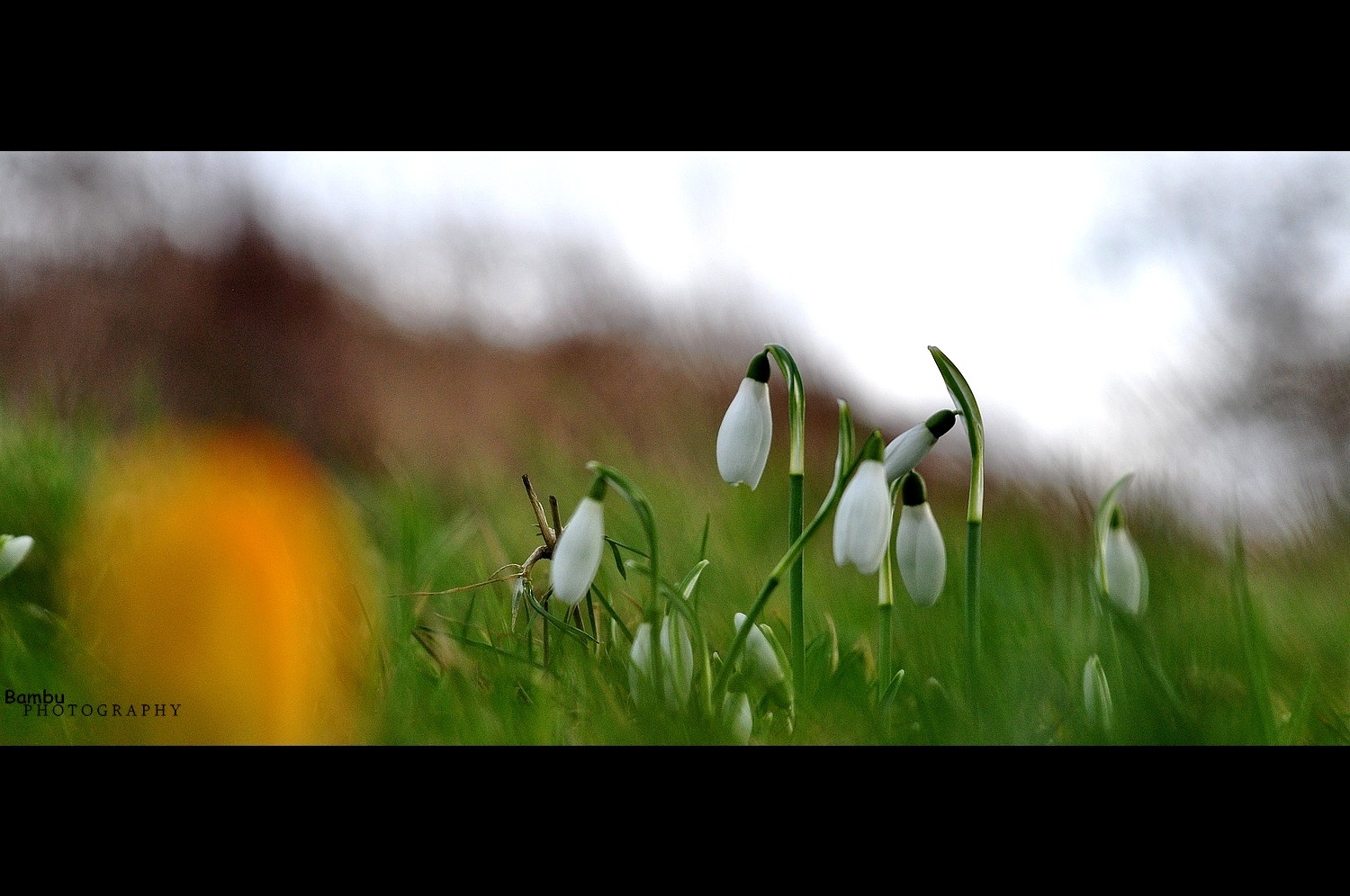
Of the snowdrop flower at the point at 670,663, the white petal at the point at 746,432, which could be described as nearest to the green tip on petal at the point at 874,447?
the white petal at the point at 746,432

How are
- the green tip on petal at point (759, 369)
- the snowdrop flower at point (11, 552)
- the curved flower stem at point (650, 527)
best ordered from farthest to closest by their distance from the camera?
the snowdrop flower at point (11, 552), the green tip on petal at point (759, 369), the curved flower stem at point (650, 527)

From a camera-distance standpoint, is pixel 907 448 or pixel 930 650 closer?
pixel 907 448

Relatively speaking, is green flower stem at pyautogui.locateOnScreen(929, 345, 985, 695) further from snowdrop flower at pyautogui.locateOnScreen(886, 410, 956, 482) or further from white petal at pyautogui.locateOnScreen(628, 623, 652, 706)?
white petal at pyautogui.locateOnScreen(628, 623, 652, 706)

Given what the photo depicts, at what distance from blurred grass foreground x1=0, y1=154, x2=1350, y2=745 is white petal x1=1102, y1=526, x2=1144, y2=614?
0.03 m

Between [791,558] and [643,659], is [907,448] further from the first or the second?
[643,659]

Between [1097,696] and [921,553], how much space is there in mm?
193

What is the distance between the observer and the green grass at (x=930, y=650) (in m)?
0.70

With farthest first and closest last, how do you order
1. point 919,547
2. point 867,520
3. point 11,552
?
point 11,552 < point 919,547 < point 867,520

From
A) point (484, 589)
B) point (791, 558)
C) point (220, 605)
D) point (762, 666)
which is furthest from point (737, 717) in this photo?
point (220, 605)

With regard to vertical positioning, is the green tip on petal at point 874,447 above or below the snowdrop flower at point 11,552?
above

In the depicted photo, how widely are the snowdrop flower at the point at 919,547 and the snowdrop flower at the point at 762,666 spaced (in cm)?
14

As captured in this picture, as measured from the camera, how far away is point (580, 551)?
2.17 ft

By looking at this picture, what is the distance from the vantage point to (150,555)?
1.05m

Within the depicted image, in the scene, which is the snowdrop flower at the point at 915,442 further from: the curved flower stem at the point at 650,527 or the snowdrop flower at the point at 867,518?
the curved flower stem at the point at 650,527
